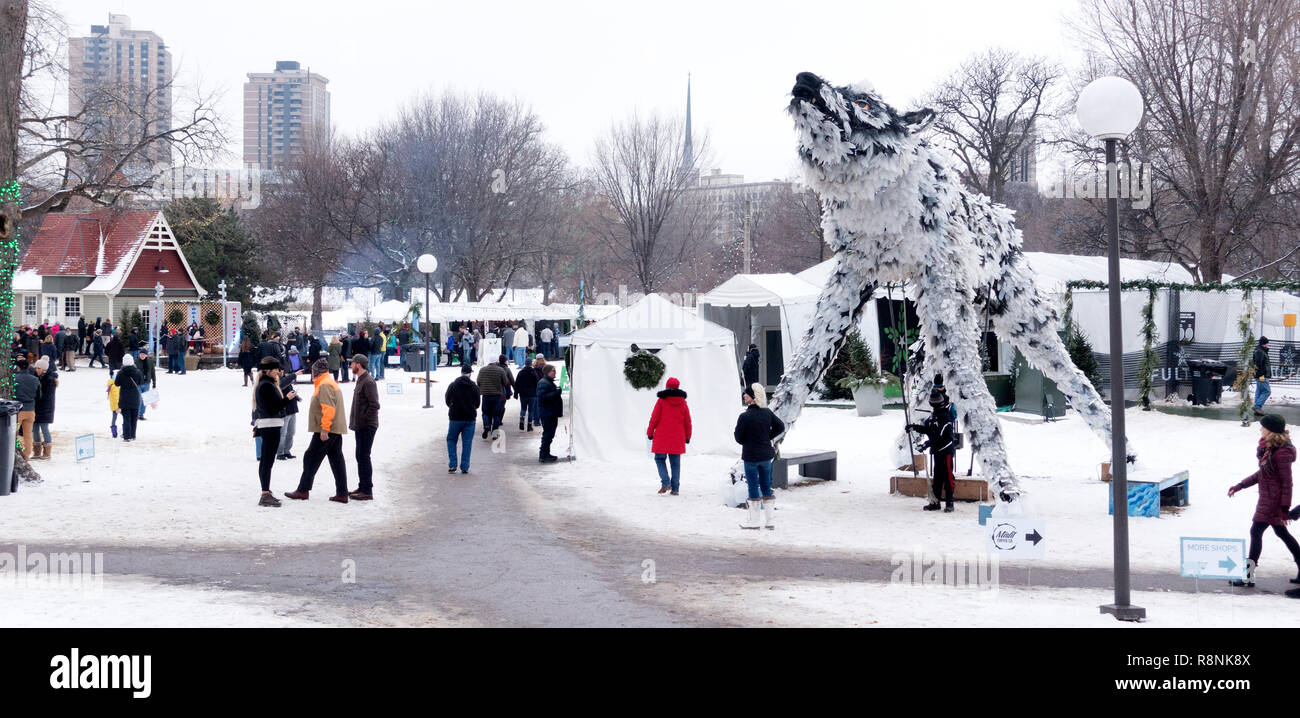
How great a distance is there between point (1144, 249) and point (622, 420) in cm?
1953

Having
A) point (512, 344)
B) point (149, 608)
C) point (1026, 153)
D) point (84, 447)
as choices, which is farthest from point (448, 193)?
point (149, 608)

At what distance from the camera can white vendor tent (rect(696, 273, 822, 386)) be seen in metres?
27.1

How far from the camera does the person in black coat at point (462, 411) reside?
15516 millimetres

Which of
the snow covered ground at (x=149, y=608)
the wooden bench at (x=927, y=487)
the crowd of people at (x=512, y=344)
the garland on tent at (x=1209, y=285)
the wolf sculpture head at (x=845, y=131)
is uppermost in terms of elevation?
the wolf sculpture head at (x=845, y=131)

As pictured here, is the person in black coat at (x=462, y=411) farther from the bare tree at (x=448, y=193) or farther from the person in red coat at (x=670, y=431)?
the bare tree at (x=448, y=193)

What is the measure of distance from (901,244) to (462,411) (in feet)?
22.0

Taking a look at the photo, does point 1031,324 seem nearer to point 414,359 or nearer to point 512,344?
point 414,359

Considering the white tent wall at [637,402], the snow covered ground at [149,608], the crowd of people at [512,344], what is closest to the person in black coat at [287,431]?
the white tent wall at [637,402]

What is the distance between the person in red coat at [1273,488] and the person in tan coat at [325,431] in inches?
373

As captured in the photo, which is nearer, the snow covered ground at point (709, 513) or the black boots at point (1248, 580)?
the snow covered ground at point (709, 513)

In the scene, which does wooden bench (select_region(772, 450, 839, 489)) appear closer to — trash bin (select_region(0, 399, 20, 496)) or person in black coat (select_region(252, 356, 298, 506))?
person in black coat (select_region(252, 356, 298, 506))

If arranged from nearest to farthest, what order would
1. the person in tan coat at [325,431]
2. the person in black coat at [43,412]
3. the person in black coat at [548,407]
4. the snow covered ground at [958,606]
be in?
the snow covered ground at [958,606] → the person in tan coat at [325,431] → the person in black coat at [43,412] → the person in black coat at [548,407]

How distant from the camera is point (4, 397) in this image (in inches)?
566

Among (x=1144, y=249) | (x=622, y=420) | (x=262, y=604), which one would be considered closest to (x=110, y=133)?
(x=622, y=420)
